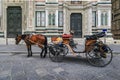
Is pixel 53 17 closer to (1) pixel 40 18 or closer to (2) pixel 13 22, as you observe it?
(1) pixel 40 18

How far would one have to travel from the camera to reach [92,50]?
32.9 ft

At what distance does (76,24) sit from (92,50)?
48.9 feet

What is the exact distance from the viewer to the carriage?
9.80 meters

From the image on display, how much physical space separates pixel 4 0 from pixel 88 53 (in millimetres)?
16559

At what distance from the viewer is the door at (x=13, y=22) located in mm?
24781

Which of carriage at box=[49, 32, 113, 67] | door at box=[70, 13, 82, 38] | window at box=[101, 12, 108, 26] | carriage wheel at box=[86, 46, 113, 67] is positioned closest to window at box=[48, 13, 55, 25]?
door at box=[70, 13, 82, 38]

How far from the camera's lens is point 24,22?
2453 centimetres

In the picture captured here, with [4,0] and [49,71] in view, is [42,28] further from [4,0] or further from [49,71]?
[49,71]

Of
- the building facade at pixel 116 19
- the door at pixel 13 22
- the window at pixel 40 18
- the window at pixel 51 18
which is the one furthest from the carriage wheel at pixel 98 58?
the building facade at pixel 116 19

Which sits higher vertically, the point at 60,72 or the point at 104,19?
the point at 104,19

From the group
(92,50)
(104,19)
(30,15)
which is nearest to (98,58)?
(92,50)

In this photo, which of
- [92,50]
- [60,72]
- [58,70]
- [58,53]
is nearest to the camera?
[60,72]

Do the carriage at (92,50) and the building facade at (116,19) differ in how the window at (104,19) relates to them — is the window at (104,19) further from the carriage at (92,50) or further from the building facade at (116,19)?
the carriage at (92,50)

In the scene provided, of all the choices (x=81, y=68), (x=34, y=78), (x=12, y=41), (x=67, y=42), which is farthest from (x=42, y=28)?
(x=34, y=78)
